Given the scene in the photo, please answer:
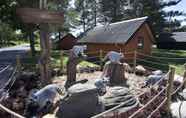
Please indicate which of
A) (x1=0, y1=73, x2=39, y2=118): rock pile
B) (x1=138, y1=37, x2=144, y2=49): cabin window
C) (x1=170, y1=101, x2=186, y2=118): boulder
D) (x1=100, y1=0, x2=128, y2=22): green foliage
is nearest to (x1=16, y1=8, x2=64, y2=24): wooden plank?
(x1=0, y1=73, x2=39, y2=118): rock pile

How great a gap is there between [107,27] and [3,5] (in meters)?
8.89

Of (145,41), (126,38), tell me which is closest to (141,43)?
(145,41)

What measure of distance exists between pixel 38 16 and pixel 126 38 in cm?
1097

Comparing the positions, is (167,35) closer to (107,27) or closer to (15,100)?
(107,27)

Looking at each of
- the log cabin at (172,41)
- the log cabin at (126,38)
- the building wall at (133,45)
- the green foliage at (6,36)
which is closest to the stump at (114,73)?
the log cabin at (126,38)

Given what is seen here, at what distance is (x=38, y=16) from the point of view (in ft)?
27.8

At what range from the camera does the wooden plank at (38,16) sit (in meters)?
8.24

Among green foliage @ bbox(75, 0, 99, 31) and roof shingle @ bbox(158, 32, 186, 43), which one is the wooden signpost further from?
green foliage @ bbox(75, 0, 99, 31)

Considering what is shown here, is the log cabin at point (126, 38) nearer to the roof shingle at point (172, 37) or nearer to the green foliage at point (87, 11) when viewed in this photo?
the roof shingle at point (172, 37)

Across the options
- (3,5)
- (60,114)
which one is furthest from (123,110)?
(3,5)

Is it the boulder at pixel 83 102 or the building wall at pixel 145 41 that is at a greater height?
the building wall at pixel 145 41

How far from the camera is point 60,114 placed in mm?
6008

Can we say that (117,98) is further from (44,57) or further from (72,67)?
(72,67)

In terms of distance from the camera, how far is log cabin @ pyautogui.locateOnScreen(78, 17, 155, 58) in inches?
760
